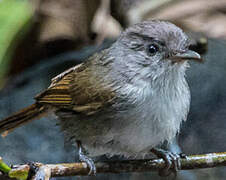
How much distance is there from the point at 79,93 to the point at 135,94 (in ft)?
1.84

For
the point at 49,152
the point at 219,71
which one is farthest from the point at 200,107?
the point at 49,152

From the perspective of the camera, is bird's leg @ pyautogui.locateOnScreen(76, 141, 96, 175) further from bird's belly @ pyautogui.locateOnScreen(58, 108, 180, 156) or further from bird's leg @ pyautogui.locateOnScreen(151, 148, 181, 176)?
bird's leg @ pyautogui.locateOnScreen(151, 148, 181, 176)

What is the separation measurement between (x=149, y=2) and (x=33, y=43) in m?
1.90

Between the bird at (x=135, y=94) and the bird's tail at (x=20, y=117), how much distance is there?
1.15 ft

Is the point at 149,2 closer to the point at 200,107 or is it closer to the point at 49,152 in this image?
the point at 200,107

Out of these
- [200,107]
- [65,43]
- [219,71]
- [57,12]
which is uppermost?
[57,12]

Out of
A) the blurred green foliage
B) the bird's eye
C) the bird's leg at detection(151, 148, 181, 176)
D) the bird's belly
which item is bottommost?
the bird's leg at detection(151, 148, 181, 176)

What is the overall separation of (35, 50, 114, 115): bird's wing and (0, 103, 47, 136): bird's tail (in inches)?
3.9

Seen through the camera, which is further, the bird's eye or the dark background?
the dark background

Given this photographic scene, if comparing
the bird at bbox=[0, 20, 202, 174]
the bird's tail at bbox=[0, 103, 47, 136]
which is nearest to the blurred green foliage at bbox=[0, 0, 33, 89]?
the bird's tail at bbox=[0, 103, 47, 136]

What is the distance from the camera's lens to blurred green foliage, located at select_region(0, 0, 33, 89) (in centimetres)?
524

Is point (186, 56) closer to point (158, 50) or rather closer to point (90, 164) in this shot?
point (158, 50)

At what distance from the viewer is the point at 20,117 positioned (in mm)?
3795

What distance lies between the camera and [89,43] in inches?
264
